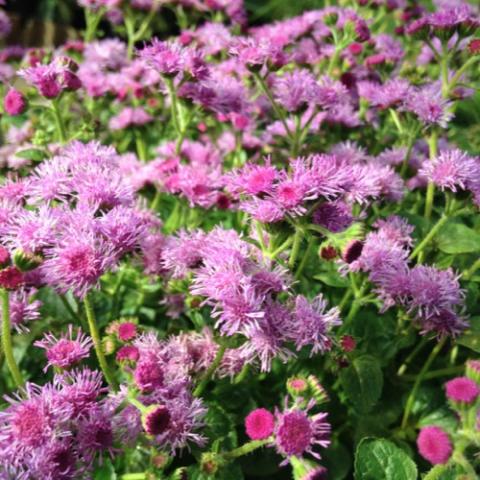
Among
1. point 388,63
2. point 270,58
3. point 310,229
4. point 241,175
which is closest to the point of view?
point 310,229

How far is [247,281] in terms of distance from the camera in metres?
1.42

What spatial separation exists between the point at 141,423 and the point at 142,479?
16 cm

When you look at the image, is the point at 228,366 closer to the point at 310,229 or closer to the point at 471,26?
the point at 310,229

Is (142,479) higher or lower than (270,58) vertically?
lower

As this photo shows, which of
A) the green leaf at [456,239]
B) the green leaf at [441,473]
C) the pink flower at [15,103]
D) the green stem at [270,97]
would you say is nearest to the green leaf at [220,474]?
the green leaf at [441,473]

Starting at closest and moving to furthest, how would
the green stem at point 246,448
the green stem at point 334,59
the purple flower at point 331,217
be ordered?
1. the green stem at point 246,448
2. the purple flower at point 331,217
3. the green stem at point 334,59

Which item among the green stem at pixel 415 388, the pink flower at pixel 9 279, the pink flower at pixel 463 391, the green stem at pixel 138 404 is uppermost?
the pink flower at pixel 9 279

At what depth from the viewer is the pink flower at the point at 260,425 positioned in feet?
→ 4.53

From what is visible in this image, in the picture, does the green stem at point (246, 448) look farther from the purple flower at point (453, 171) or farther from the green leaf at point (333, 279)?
the purple flower at point (453, 171)

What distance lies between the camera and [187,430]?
4.91 feet

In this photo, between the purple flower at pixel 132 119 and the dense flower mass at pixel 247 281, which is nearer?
the dense flower mass at pixel 247 281

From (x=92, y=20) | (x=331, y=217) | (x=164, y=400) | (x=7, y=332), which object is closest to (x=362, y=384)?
(x=331, y=217)

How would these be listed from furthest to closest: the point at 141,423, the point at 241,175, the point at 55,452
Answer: the point at 241,175, the point at 141,423, the point at 55,452

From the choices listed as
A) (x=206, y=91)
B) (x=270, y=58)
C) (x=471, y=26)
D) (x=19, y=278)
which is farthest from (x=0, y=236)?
(x=471, y=26)
